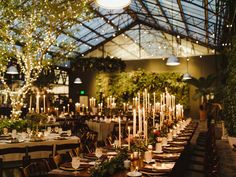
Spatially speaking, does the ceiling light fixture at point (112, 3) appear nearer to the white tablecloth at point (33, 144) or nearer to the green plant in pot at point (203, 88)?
the white tablecloth at point (33, 144)

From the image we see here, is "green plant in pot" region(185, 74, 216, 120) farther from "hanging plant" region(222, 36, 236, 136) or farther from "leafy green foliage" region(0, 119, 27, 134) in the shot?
"leafy green foliage" region(0, 119, 27, 134)

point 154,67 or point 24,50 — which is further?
point 154,67

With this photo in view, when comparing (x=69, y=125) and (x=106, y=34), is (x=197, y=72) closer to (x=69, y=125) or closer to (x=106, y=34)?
(x=106, y=34)

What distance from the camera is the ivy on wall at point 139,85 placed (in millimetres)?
18922

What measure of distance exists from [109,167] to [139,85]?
16069 mm

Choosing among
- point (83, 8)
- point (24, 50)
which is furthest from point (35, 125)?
point (83, 8)

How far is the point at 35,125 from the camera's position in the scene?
24.2ft

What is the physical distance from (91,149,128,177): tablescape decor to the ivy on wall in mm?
15355

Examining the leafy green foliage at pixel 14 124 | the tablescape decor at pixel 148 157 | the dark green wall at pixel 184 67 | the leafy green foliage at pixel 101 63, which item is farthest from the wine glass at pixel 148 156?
the dark green wall at pixel 184 67

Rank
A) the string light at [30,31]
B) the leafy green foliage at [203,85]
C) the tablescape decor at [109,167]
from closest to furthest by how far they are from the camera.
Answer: the tablescape decor at [109,167], the string light at [30,31], the leafy green foliage at [203,85]

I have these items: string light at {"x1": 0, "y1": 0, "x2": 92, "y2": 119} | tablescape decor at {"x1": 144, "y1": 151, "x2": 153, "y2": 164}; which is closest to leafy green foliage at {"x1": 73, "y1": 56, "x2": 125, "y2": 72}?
string light at {"x1": 0, "y1": 0, "x2": 92, "y2": 119}

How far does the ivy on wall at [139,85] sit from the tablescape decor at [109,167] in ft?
50.4

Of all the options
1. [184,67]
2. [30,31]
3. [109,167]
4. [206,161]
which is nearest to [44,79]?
[184,67]

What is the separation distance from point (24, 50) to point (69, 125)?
3.25m
